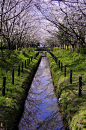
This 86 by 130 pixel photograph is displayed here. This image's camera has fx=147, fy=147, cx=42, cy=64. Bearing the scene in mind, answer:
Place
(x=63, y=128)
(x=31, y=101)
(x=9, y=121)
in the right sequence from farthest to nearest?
(x=31, y=101)
(x=63, y=128)
(x=9, y=121)

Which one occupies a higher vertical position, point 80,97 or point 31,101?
point 80,97

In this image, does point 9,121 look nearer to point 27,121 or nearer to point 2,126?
point 2,126

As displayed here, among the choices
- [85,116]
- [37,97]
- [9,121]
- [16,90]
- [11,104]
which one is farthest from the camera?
[37,97]

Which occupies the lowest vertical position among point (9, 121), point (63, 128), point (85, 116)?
point (63, 128)

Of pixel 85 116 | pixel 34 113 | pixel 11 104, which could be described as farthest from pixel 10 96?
pixel 85 116

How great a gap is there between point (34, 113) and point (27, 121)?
849mm

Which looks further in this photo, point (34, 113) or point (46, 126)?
point (34, 113)

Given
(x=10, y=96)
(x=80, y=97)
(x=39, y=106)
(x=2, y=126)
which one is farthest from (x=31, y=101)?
(x=2, y=126)

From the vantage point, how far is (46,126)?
5840mm

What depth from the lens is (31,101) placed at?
851 centimetres

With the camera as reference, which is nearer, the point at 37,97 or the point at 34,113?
the point at 34,113

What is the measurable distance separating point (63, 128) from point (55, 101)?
9.58ft

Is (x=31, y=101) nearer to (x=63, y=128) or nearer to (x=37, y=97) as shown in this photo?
(x=37, y=97)

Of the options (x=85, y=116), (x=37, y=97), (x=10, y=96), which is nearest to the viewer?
(x=85, y=116)
